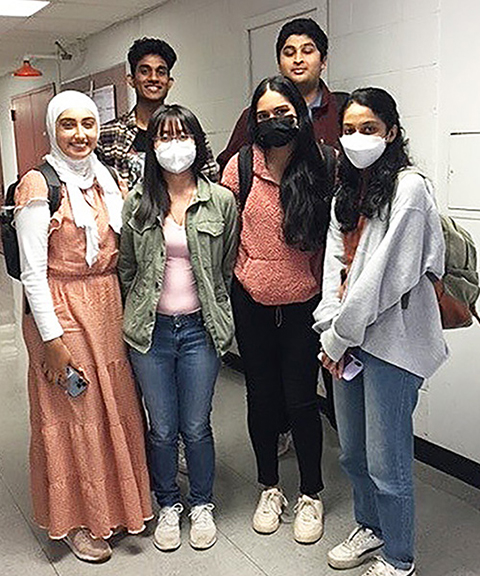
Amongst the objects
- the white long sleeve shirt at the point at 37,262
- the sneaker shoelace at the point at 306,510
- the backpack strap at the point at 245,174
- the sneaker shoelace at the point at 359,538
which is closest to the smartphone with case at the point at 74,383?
the white long sleeve shirt at the point at 37,262

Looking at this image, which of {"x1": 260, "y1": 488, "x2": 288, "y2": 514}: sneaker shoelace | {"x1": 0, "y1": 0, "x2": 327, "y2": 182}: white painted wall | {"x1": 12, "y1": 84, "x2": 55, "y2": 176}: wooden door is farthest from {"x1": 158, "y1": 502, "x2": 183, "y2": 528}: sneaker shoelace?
{"x1": 12, "y1": 84, "x2": 55, "y2": 176}: wooden door

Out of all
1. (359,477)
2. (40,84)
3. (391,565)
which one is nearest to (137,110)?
(359,477)

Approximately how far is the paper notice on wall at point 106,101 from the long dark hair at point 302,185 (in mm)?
3410

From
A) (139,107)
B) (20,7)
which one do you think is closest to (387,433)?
(139,107)

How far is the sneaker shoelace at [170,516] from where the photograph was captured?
2.29 m

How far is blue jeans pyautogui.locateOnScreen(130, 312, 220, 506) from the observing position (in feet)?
6.98

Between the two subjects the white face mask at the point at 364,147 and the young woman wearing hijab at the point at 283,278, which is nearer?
the white face mask at the point at 364,147

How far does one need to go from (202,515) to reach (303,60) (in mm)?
1714

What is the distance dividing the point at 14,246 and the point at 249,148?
83cm

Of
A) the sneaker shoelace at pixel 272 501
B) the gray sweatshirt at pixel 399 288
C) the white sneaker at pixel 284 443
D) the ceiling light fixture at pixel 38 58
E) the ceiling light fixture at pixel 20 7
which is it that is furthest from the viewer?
the ceiling light fixture at pixel 38 58

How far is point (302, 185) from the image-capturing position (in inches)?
82.0

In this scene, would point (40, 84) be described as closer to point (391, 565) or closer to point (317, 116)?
point (317, 116)

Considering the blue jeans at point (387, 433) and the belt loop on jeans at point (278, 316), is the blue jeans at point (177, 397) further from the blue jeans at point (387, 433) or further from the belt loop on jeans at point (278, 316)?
the blue jeans at point (387, 433)

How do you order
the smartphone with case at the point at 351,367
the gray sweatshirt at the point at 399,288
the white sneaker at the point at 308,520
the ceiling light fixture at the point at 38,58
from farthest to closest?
1. the ceiling light fixture at the point at 38,58
2. the white sneaker at the point at 308,520
3. the smartphone with case at the point at 351,367
4. the gray sweatshirt at the point at 399,288
